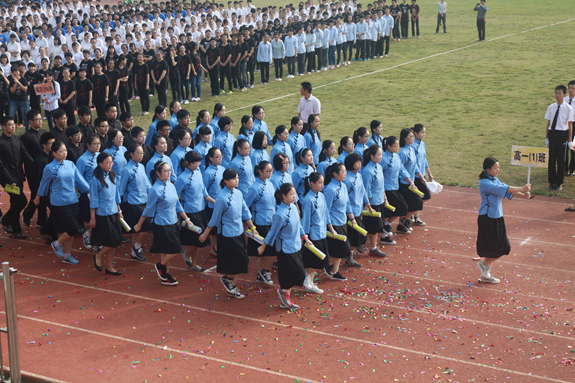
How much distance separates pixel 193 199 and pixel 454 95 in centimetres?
1358

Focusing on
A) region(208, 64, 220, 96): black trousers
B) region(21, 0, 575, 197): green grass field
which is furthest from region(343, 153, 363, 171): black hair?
region(208, 64, 220, 96): black trousers

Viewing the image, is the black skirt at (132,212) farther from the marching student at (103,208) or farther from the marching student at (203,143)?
the marching student at (203,143)

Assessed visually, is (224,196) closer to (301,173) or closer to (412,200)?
(301,173)

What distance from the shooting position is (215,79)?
65.3 feet

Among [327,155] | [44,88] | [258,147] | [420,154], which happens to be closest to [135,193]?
[258,147]

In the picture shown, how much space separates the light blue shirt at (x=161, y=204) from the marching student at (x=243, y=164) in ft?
4.15

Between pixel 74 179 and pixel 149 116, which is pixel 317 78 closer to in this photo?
pixel 149 116

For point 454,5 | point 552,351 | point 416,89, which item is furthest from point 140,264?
point 454,5

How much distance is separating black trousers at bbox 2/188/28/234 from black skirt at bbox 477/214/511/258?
6.86 m

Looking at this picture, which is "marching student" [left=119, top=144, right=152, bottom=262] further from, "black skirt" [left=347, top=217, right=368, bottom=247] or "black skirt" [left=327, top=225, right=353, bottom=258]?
"black skirt" [left=347, top=217, right=368, bottom=247]

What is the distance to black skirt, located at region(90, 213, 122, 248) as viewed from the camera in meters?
8.13

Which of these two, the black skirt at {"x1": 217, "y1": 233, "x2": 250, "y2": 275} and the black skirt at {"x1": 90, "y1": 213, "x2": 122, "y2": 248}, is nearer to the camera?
the black skirt at {"x1": 217, "y1": 233, "x2": 250, "y2": 275}

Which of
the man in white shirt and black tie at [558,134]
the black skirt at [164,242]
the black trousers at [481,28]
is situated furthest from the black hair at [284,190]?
the black trousers at [481,28]

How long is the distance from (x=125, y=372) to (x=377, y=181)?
15.0ft
